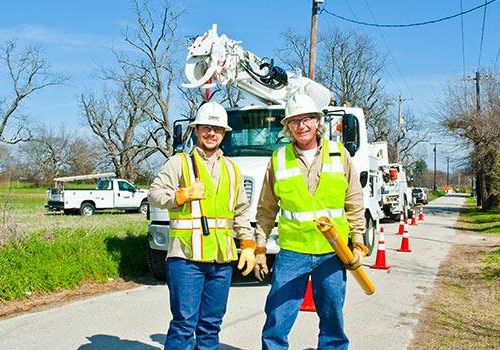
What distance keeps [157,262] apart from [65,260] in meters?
1.35

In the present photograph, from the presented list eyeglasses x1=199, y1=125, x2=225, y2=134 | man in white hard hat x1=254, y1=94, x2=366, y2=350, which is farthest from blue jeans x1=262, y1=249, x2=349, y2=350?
eyeglasses x1=199, y1=125, x2=225, y2=134

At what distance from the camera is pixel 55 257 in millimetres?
8016

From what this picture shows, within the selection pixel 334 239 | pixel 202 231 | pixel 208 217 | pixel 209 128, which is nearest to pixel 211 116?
pixel 209 128

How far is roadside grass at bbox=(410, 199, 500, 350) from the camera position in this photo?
18.1 feet

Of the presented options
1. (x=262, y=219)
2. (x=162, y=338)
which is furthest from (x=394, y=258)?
(x=262, y=219)

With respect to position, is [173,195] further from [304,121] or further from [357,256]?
[357,256]

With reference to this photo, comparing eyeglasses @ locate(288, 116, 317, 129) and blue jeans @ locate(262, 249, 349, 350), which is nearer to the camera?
blue jeans @ locate(262, 249, 349, 350)

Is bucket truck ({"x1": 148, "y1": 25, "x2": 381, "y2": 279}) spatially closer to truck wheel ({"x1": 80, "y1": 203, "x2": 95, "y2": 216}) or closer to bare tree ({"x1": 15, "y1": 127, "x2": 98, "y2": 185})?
truck wheel ({"x1": 80, "y1": 203, "x2": 95, "y2": 216})

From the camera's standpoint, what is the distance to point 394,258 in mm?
12211

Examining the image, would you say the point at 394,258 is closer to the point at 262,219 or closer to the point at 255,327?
the point at 255,327

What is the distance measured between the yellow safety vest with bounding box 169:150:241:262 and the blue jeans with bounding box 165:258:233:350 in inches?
4.4

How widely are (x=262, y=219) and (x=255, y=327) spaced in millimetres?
2363

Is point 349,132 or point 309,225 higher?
point 349,132

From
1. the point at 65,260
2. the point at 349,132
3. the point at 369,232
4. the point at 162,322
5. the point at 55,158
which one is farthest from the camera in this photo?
the point at 55,158
